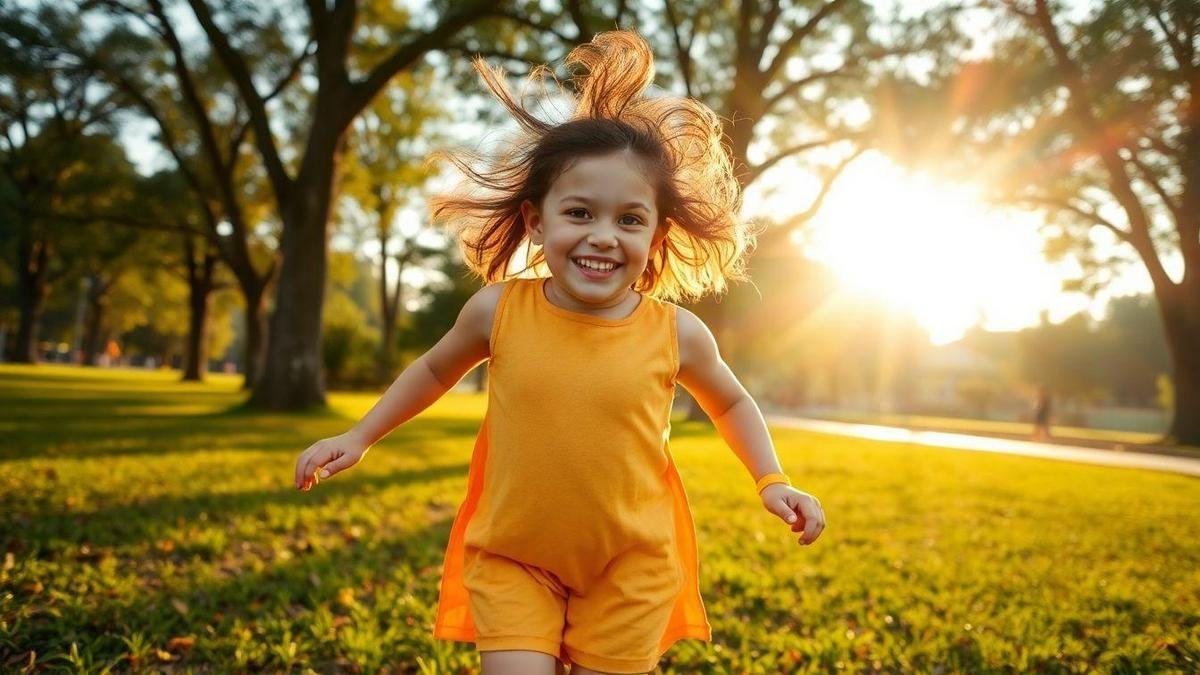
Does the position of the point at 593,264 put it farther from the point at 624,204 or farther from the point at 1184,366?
the point at 1184,366

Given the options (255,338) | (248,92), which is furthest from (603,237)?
(255,338)

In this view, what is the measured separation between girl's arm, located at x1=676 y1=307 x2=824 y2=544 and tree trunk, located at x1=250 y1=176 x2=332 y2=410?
13639 millimetres

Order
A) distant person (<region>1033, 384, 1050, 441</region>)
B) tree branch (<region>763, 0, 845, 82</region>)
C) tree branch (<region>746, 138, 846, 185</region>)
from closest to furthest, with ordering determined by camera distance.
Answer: tree branch (<region>763, 0, 845, 82</region>)
tree branch (<region>746, 138, 846, 185</region>)
distant person (<region>1033, 384, 1050, 441</region>)

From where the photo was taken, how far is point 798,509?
82.7 inches

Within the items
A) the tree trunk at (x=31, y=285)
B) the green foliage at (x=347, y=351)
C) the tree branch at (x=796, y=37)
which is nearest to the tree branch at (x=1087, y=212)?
the tree branch at (x=796, y=37)

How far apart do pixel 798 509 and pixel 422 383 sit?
43.7 inches

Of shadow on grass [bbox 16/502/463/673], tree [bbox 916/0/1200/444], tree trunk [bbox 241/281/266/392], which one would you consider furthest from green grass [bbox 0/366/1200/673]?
tree trunk [bbox 241/281/266/392]

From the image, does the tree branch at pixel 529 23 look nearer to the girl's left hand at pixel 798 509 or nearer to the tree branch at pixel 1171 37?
the tree branch at pixel 1171 37

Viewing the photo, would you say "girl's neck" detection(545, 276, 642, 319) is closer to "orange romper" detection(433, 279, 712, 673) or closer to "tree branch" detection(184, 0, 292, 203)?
"orange romper" detection(433, 279, 712, 673)

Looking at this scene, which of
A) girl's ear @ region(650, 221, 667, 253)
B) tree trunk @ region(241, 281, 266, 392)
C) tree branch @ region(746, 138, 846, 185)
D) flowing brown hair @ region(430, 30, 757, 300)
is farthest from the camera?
tree trunk @ region(241, 281, 266, 392)

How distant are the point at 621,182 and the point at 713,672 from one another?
6.88 ft

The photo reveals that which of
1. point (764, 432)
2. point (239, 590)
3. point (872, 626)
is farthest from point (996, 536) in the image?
point (239, 590)

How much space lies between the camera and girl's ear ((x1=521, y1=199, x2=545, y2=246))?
232cm

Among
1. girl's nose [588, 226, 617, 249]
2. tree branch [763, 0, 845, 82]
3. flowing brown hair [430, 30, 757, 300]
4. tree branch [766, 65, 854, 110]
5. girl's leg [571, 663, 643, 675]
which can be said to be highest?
tree branch [763, 0, 845, 82]
